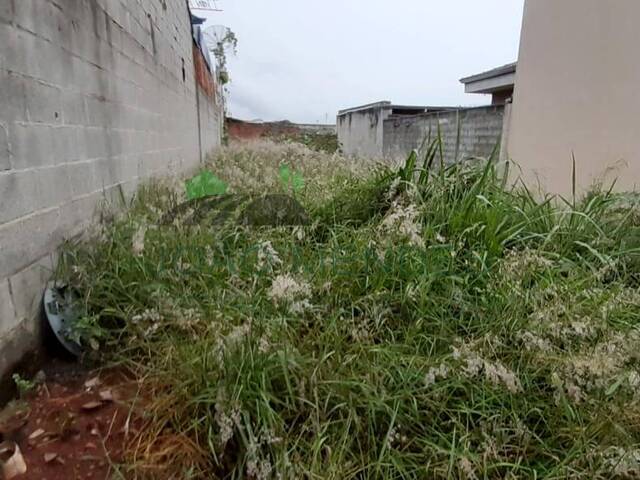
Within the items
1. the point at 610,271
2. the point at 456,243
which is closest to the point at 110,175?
the point at 456,243

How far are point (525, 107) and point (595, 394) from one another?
4.02 meters

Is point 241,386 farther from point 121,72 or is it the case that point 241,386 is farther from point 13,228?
point 121,72

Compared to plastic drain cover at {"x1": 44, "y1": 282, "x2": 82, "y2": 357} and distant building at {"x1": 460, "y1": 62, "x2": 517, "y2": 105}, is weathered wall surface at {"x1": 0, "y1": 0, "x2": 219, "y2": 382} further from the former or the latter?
distant building at {"x1": 460, "y1": 62, "x2": 517, "y2": 105}

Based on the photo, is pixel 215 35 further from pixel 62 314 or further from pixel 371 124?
pixel 62 314

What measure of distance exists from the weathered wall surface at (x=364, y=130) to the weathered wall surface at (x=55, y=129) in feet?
19.2

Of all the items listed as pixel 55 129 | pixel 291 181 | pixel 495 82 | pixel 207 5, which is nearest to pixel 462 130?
pixel 495 82

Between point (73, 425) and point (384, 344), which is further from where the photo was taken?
point (384, 344)

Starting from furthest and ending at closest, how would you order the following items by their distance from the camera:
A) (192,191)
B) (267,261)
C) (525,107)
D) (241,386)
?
1. (525,107)
2. (192,191)
3. (267,261)
4. (241,386)

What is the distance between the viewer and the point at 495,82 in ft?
26.7

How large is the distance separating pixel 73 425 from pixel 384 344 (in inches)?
40.8

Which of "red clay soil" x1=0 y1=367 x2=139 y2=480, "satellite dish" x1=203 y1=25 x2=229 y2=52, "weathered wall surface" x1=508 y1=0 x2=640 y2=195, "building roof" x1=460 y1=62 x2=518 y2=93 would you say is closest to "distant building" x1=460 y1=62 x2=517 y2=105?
"building roof" x1=460 y1=62 x2=518 y2=93

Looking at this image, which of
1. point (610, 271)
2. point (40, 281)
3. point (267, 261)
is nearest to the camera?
point (40, 281)

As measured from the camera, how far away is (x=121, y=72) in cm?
257

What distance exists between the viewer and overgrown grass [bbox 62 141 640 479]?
1080 millimetres
